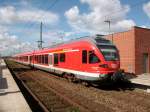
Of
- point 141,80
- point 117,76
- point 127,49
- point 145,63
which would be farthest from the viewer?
point 145,63

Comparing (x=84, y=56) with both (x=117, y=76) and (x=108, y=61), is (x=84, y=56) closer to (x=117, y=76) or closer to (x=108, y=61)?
(x=108, y=61)

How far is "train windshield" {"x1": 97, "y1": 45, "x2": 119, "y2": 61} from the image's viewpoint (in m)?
16.1

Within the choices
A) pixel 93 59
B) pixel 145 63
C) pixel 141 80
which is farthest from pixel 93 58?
pixel 145 63

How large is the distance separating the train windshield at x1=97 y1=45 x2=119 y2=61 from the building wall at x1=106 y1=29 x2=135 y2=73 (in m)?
11.8

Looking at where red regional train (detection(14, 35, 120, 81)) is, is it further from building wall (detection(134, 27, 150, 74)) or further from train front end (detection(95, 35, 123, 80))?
building wall (detection(134, 27, 150, 74))

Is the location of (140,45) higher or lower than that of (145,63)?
higher

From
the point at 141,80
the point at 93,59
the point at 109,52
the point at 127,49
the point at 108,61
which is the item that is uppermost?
the point at 127,49

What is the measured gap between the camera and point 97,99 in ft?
43.9

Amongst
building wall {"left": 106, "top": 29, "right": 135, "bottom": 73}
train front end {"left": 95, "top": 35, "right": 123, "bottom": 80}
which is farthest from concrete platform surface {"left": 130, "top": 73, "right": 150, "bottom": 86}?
building wall {"left": 106, "top": 29, "right": 135, "bottom": 73}

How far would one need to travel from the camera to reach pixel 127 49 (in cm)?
2912

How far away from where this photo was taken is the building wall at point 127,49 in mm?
28234

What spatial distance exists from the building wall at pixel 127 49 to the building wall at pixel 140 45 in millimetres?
414

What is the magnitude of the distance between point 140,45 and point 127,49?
1442 millimetres

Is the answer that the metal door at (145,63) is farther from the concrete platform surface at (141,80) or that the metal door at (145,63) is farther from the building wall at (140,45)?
the concrete platform surface at (141,80)
